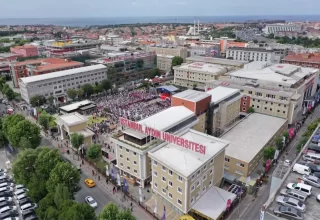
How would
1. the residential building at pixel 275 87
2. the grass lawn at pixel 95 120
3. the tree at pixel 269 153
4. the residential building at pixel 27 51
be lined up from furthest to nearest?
the residential building at pixel 27 51 → the grass lawn at pixel 95 120 → the residential building at pixel 275 87 → the tree at pixel 269 153

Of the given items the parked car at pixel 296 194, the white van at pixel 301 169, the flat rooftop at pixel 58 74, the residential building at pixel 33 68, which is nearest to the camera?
the parked car at pixel 296 194

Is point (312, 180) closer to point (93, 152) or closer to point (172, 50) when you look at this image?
point (93, 152)

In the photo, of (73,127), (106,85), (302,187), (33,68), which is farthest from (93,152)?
(33,68)

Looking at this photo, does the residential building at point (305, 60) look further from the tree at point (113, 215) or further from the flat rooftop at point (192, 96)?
the tree at point (113, 215)

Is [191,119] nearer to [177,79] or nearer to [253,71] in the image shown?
[253,71]

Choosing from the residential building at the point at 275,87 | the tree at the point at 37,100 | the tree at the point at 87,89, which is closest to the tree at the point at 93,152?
the residential building at the point at 275,87

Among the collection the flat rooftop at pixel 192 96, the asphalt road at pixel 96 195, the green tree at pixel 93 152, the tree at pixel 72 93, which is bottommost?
the asphalt road at pixel 96 195

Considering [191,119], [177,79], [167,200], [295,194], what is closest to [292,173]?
[295,194]
